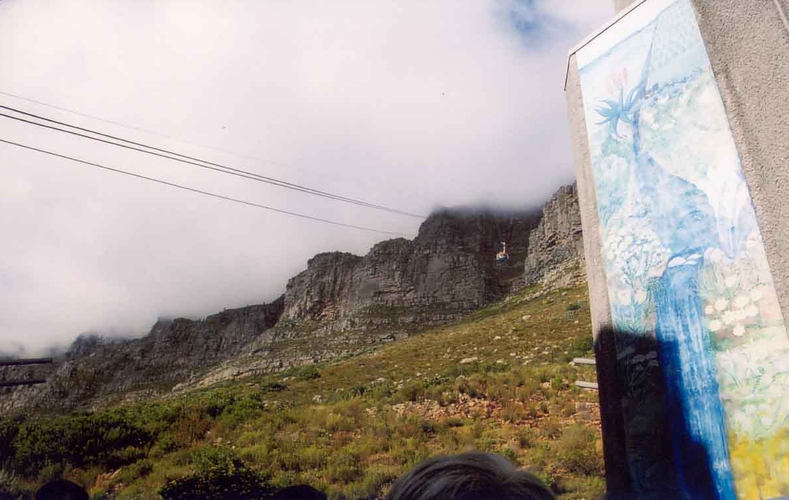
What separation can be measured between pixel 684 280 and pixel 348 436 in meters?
7.70

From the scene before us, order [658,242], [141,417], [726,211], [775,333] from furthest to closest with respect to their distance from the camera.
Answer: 1. [141,417]
2. [658,242]
3. [726,211]
4. [775,333]

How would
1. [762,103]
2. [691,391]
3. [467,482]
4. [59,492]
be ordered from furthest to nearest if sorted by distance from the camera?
[59,492]
[691,391]
[762,103]
[467,482]

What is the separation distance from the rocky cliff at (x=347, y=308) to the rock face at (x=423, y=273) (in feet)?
0.67

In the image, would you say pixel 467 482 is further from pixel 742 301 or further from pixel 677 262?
pixel 677 262

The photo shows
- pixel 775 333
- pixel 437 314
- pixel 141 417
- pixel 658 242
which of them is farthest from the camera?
pixel 437 314

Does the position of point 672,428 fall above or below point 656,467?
above

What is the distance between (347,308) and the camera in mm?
75625

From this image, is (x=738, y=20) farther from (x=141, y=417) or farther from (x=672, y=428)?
(x=141, y=417)

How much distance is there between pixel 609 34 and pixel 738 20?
1.37 meters

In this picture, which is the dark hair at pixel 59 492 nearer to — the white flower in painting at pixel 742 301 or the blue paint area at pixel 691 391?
the blue paint area at pixel 691 391

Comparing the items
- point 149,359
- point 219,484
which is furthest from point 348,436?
point 149,359

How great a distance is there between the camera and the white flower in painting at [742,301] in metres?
2.92

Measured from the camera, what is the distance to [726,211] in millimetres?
3115

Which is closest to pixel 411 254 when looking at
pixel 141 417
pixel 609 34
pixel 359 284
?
pixel 359 284
